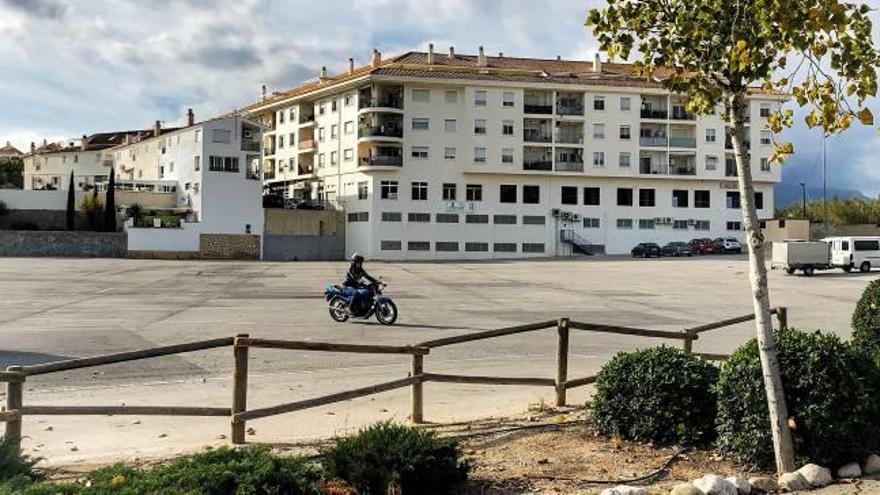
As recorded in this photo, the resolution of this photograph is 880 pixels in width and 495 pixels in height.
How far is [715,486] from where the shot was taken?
205 inches

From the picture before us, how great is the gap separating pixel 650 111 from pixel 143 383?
74257 mm

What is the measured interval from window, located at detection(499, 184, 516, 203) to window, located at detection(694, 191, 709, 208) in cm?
1867

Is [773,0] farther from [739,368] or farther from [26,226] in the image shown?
[26,226]

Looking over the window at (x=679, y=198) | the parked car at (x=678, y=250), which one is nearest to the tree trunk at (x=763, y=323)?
the parked car at (x=678, y=250)

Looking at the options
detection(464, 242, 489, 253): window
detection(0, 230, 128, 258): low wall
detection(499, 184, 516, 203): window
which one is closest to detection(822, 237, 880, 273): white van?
detection(464, 242, 489, 253): window

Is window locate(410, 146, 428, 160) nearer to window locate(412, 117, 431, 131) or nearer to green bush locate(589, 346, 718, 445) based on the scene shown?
window locate(412, 117, 431, 131)

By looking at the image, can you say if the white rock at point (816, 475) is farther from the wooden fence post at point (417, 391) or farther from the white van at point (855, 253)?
the white van at point (855, 253)

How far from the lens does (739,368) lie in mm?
6137

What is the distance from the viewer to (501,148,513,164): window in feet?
250

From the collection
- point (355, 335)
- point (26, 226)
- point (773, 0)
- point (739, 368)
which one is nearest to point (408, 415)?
point (739, 368)

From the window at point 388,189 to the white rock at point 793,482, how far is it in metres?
68.5

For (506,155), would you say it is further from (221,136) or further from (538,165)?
(221,136)

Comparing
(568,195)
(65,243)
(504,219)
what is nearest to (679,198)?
(568,195)

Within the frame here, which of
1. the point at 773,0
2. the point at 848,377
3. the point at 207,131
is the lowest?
the point at 848,377
